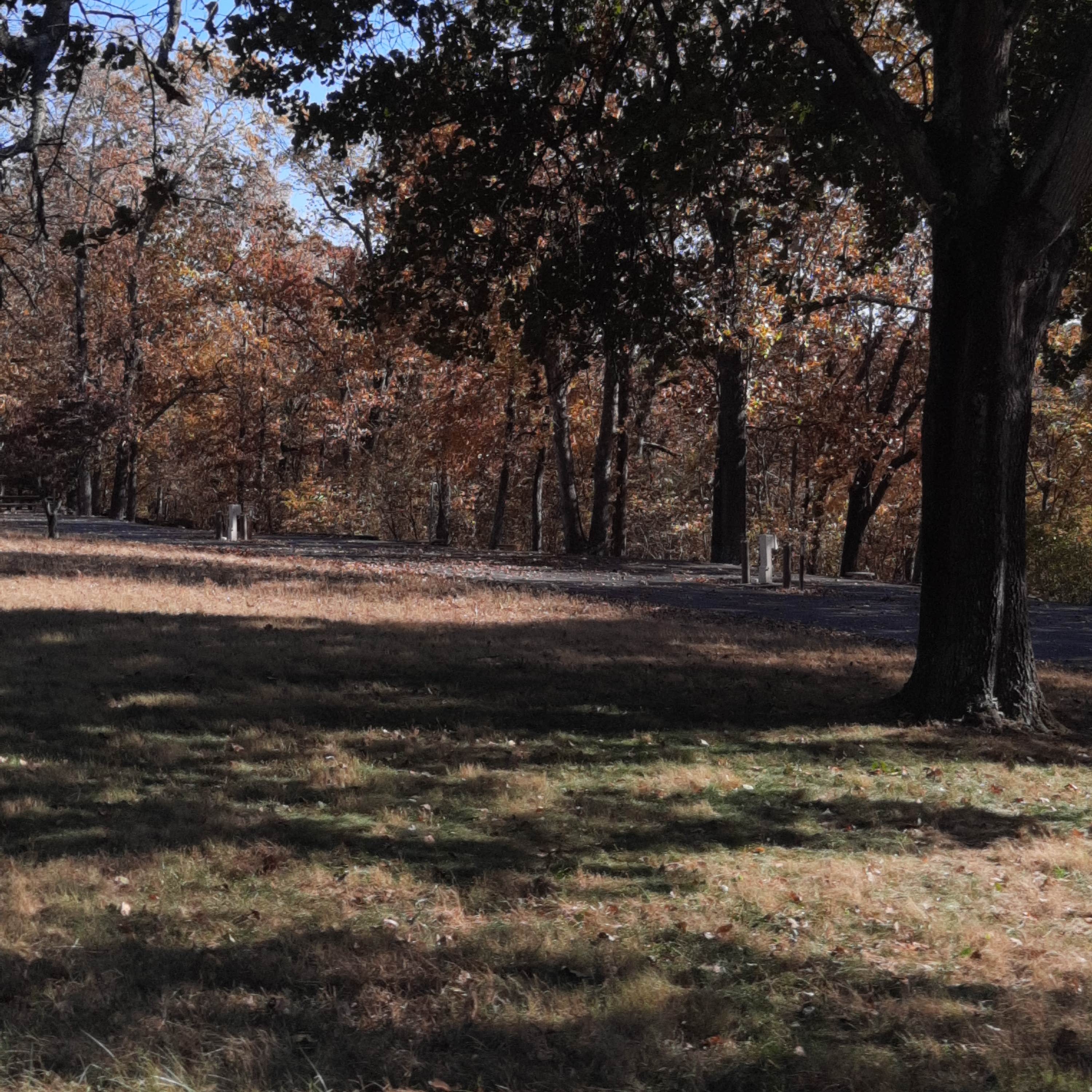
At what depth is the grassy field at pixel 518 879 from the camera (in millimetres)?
3734

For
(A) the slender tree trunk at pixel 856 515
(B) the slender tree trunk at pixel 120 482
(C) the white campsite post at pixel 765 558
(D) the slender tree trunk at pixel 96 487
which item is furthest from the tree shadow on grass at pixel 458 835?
(D) the slender tree trunk at pixel 96 487

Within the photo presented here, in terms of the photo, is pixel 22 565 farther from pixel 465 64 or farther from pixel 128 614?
pixel 465 64

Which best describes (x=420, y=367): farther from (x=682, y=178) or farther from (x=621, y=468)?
(x=682, y=178)

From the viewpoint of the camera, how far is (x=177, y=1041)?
366 cm

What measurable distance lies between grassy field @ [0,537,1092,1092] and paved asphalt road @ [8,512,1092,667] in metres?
4.66

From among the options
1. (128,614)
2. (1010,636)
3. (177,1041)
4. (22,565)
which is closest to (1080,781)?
(1010,636)

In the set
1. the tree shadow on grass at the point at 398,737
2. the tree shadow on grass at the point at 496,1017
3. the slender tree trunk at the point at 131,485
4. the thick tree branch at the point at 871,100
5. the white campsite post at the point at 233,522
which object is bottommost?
the tree shadow on grass at the point at 496,1017

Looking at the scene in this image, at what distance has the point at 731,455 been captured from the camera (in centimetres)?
2433

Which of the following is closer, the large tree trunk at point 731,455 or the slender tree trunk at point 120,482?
the large tree trunk at point 731,455

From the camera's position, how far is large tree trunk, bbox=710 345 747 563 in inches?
944

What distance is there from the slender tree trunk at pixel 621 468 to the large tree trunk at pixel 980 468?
2026cm

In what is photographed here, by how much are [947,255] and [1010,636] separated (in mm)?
2918

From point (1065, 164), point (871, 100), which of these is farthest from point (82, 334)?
point (1065, 164)

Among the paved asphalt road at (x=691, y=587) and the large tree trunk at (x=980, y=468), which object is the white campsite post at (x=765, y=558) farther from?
the large tree trunk at (x=980, y=468)
